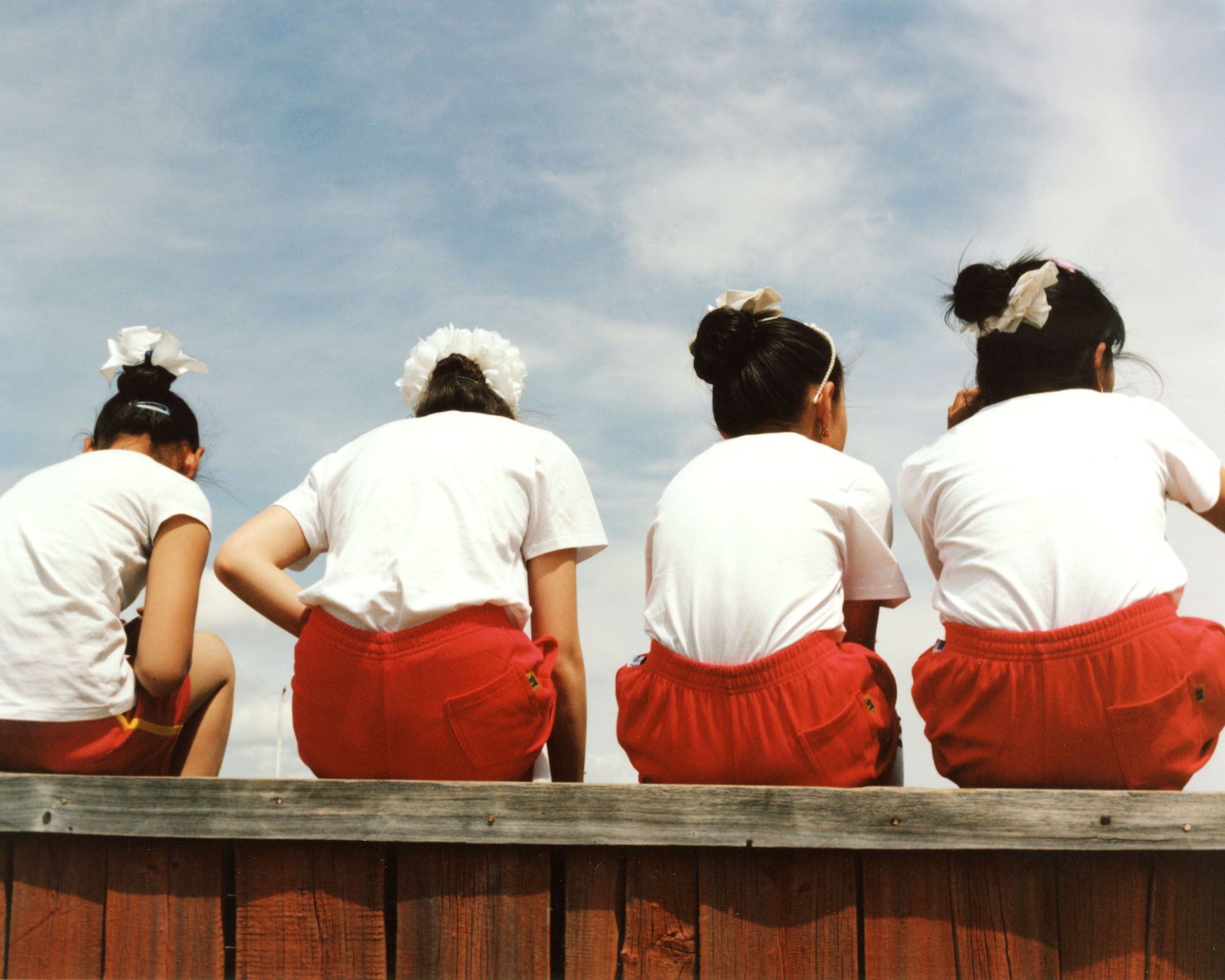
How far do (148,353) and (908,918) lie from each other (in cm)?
257

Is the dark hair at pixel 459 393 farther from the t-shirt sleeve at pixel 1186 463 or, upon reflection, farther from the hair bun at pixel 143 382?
the t-shirt sleeve at pixel 1186 463

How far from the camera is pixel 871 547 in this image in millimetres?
2350

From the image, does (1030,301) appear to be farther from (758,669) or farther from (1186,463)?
(758,669)

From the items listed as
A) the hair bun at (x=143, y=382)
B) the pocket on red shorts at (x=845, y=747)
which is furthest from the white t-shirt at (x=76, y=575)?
the pocket on red shorts at (x=845, y=747)

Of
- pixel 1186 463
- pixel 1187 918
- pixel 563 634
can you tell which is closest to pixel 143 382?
pixel 563 634

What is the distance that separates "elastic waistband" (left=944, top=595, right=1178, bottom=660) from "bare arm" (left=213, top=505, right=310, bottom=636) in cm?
151

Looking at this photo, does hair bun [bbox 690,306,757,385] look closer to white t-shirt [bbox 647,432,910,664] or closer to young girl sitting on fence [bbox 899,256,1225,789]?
white t-shirt [bbox 647,432,910,664]

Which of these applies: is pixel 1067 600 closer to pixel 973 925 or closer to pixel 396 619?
pixel 973 925

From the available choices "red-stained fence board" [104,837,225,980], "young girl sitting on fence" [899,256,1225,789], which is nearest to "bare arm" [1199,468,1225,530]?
"young girl sitting on fence" [899,256,1225,789]

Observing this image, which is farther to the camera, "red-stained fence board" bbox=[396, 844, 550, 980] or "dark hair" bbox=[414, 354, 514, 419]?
"dark hair" bbox=[414, 354, 514, 419]

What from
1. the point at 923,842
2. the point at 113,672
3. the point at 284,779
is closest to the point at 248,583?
the point at 113,672

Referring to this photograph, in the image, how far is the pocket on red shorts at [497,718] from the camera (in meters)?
2.13

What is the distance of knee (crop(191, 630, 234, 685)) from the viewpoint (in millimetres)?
2770

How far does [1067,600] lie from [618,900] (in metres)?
1.03
